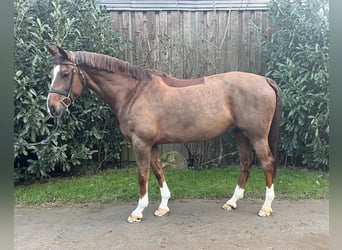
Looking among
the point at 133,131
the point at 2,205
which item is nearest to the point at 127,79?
the point at 133,131

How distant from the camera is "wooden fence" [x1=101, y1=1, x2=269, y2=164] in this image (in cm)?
537

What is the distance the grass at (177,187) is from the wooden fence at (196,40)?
664mm

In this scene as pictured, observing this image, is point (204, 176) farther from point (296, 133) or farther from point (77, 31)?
point (77, 31)

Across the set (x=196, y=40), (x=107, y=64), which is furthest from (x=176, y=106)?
(x=196, y=40)

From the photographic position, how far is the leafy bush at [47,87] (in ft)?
14.3

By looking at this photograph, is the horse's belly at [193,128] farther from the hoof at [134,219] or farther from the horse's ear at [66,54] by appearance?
the horse's ear at [66,54]

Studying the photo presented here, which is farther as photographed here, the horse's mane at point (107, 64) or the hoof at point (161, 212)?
the hoof at point (161, 212)

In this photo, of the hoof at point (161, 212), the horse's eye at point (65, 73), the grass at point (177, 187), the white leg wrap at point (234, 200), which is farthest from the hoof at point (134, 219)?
the horse's eye at point (65, 73)

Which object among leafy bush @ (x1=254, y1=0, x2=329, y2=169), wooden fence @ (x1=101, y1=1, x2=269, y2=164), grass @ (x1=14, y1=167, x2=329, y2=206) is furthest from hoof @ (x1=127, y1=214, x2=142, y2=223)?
leafy bush @ (x1=254, y1=0, x2=329, y2=169)

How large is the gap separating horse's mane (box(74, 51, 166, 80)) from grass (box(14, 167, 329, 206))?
5.37ft

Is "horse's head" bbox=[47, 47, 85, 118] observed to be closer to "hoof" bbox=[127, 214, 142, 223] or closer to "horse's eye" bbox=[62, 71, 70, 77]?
"horse's eye" bbox=[62, 71, 70, 77]

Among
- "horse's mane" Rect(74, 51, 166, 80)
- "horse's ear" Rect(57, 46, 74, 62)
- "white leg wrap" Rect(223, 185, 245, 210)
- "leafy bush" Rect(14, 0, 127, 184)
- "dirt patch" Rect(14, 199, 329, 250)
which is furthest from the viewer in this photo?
"leafy bush" Rect(14, 0, 127, 184)

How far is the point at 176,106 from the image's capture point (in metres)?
3.50

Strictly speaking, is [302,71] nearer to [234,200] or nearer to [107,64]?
[234,200]
